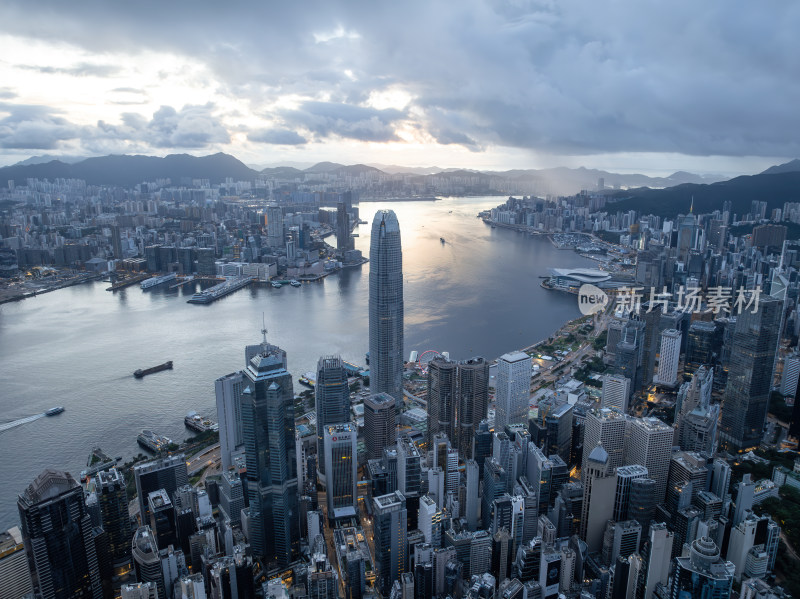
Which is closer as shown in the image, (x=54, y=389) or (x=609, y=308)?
(x=54, y=389)

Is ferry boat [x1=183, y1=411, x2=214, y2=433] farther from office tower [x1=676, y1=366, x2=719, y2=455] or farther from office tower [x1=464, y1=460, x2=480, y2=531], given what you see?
office tower [x1=676, y1=366, x2=719, y2=455]


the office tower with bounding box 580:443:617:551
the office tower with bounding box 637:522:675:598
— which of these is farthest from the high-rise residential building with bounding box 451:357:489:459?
the office tower with bounding box 637:522:675:598

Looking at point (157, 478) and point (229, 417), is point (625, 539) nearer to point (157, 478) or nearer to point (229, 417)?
point (229, 417)

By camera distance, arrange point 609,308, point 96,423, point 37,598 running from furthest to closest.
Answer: point 609,308 < point 96,423 < point 37,598

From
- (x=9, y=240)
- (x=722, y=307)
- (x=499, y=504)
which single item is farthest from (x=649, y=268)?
(x=9, y=240)

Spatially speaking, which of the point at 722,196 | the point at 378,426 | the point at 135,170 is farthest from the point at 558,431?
the point at 135,170

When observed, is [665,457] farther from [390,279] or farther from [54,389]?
[54,389]
